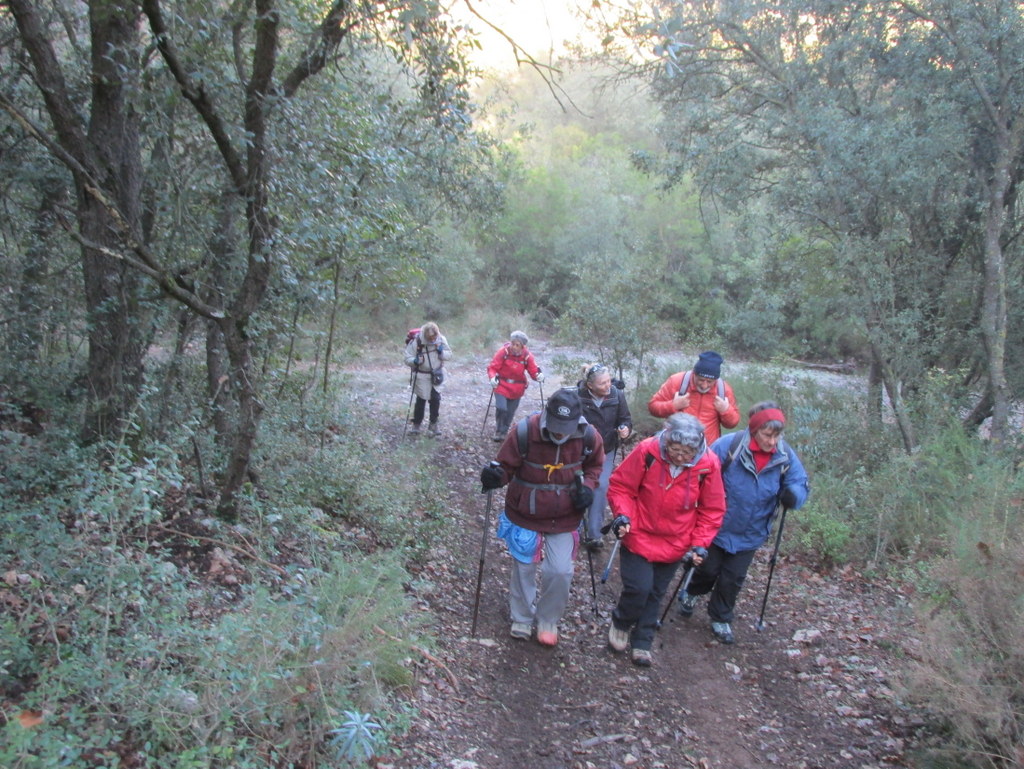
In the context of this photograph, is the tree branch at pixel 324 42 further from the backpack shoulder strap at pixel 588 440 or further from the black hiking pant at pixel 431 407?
the black hiking pant at pixel 431 407

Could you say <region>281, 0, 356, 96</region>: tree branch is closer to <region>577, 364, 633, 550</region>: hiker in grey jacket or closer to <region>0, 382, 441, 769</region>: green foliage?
<region>0, 382, 441, 769</region>: green foliage

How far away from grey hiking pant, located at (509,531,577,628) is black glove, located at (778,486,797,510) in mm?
1623

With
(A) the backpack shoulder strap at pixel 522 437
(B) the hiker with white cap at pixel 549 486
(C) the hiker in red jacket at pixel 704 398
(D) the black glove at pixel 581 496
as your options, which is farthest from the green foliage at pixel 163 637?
(C) the hiker in red jacket at pixel 704 398

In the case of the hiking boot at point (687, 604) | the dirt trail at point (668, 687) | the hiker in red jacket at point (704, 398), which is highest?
the hiker in red jacket at point (704, 398)

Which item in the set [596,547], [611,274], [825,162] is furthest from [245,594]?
[611,274]

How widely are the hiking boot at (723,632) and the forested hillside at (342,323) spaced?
1276 millimetres

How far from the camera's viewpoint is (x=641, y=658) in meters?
5.54

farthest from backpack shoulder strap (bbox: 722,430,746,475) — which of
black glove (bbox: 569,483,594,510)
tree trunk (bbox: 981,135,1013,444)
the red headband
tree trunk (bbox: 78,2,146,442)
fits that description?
tree trunk (bbox: 981,135,1013,444)

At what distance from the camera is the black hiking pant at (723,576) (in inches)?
233

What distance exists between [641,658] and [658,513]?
1.13 m

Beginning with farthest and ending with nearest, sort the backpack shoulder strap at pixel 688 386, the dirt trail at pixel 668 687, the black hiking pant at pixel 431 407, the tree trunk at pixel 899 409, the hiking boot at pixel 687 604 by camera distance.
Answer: the black hiking pant at pixel 431 407 < the tree trunk at pixel 899 409 < the backpack shoulder strap at pixel 688 386 < the hiking boot at pixel 687 604 < the dirt trail at pixel 668 687

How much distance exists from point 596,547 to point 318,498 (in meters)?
2.90

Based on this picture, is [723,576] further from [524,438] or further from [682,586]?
[524,438]

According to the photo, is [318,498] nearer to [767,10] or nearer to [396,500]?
[396,500]
